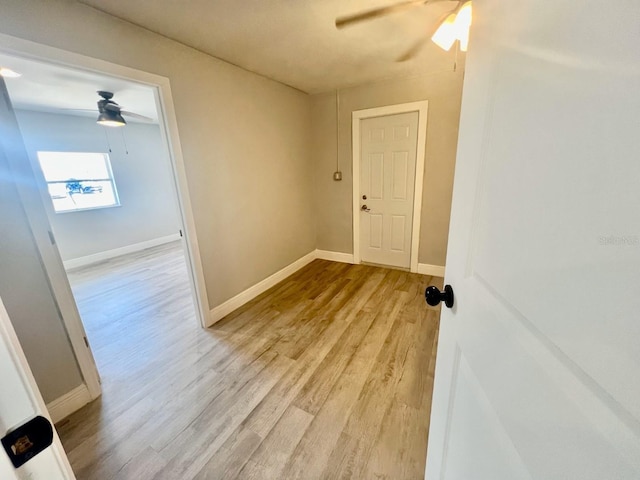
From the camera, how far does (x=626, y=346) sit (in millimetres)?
290

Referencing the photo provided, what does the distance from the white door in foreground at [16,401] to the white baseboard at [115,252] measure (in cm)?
517

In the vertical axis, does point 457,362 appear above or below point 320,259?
above

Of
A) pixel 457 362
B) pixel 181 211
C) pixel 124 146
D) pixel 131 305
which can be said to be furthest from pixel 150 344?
pixel 124 146

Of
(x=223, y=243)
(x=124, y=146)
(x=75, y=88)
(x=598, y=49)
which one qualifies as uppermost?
(x=75, y=88)

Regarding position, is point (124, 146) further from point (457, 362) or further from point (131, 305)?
point (457, 362)

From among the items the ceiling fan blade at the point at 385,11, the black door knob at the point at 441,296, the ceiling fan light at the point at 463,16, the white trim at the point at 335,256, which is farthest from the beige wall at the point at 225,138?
the black door knob at the point at 441,296

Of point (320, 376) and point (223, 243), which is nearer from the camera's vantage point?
point (320, 376)

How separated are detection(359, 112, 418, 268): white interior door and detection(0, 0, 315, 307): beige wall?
0.89m

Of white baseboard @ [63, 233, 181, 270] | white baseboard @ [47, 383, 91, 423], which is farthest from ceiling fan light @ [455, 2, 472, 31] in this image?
white baseboard @ [63, 233, 181, 270]

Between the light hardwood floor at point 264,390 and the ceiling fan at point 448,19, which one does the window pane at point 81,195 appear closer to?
the light hardwood floor at point 264,390

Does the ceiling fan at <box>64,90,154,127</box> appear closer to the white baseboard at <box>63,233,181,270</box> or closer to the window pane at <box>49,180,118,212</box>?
the window pane at <box>49,180,118,212</box>

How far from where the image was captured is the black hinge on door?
0.39 m

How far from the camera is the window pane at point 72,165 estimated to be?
402cm

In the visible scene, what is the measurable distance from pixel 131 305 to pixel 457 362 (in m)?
3.36
